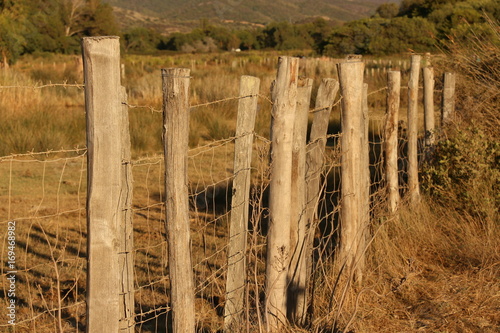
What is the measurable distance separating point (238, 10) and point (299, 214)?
14433cm

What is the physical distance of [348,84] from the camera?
→ 4.02 m

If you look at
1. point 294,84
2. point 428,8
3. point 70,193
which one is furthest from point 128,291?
point 428,8

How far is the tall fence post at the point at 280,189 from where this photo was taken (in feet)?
10.9

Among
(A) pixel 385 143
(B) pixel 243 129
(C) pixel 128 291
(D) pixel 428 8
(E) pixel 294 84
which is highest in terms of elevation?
(D) pixel 428 8

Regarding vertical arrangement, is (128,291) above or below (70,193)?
above

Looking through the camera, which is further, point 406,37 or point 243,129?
point 406,37

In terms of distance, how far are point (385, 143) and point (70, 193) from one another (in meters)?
4.18

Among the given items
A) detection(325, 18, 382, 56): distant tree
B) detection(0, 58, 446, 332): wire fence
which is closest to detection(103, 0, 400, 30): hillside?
detection(325, 18, 382, 56): distant tree

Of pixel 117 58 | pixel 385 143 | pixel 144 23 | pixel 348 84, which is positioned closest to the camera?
pixel 117 58

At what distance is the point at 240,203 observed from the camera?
3.51m

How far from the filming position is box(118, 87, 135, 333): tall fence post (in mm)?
2828

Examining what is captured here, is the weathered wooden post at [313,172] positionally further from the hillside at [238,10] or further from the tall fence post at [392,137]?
the hillside at [238,10]

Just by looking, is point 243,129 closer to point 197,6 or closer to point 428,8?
point 428,8

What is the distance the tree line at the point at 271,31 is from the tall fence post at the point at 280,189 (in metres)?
4.25
